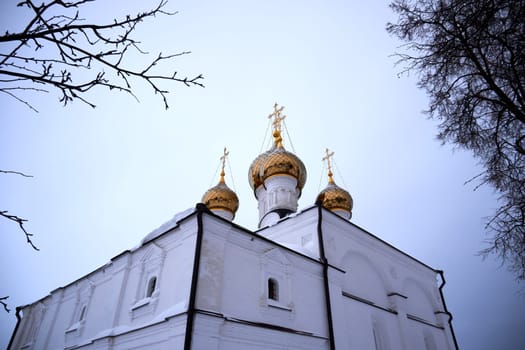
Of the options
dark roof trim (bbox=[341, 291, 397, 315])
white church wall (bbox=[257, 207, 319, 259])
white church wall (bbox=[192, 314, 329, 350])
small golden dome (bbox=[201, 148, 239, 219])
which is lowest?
white church wall (bbox=[192, 314, 329, 350])

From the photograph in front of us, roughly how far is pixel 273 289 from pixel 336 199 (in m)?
11.1

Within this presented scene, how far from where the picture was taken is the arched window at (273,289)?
28.3ft

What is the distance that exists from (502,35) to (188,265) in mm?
7008

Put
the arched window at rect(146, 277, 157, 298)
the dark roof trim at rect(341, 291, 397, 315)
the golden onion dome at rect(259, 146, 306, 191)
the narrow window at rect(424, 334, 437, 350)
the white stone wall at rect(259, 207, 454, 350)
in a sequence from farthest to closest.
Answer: the golden onion dome at rect(259, 146, 306, 191) < the narrow window at rect(424, 334, 437, 350) < the dark roof trim at rect(341, 291, 397, 315) < the white stone wall at rect(259, 207, 454, 350) < the arched window at rect(146, 277, 157, 298)

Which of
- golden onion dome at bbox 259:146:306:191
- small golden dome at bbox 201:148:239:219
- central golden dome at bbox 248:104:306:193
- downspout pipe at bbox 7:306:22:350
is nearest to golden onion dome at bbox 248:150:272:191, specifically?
central golden dome at bbox 248:104:306:193

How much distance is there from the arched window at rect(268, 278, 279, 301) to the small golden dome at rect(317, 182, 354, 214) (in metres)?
10.5

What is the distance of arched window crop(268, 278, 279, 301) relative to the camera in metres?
8.64

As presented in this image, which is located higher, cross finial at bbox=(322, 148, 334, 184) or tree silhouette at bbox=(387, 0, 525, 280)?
cross finial at bbox=(322, 148, 334, 184)

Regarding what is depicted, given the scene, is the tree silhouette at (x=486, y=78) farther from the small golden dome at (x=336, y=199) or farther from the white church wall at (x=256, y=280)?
the small golden dome at (x=336, y=199)

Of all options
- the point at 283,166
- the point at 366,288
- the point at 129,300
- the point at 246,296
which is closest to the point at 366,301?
the point at 366,288

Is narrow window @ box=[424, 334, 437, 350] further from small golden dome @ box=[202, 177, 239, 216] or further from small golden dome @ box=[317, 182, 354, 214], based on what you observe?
small golden dome @ box=[202, 177, 239, 216]

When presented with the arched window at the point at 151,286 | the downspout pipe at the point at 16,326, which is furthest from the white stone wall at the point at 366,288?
the downspout pipe at the point at 16,326

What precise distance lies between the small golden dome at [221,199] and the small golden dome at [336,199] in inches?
206

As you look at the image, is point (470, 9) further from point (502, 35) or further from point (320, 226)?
point (320, 226)
